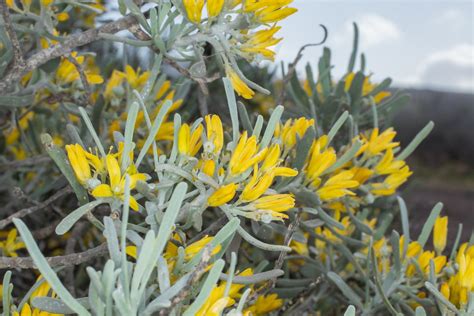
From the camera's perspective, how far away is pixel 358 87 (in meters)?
0.89

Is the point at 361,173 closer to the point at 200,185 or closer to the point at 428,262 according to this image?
the point at 428,262

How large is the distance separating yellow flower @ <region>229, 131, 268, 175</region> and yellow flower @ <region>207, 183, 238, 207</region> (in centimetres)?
2

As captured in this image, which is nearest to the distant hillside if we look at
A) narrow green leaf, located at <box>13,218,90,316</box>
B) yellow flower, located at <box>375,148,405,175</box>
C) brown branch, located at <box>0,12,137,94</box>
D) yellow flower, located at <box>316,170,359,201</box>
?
yellow flower, located at <box>375,148,405,175</box>

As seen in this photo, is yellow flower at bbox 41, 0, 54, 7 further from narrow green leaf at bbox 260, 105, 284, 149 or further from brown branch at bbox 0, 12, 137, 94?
narrow green leaf at bbox 260, 105, 284, 149

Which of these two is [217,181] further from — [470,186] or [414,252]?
[470,186]

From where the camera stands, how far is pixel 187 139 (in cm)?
49

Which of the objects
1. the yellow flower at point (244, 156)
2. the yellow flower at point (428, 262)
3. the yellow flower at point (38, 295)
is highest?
the yellow flower at point (244, 156)

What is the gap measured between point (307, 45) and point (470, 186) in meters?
3.77

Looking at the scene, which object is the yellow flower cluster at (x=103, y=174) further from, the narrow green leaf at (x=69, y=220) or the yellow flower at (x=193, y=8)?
the yellow flower at (x=193, y=8)

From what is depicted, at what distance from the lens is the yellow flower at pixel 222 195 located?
18.0 inches

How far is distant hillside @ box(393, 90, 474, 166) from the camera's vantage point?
4625mm

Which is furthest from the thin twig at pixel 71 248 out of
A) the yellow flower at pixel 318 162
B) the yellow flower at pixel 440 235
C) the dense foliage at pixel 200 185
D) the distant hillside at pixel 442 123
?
the distant hillside at pixel 442 123

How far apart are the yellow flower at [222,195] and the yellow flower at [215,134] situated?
0.14 ft

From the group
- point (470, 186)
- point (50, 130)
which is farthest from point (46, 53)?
point (470, 186)
